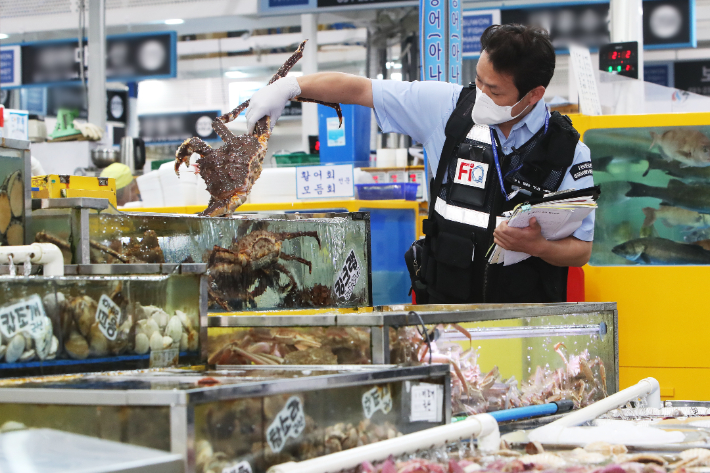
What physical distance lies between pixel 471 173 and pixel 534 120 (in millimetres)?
309

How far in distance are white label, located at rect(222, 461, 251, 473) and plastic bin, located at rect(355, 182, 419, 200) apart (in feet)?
14.9

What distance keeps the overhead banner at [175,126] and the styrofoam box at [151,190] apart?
8532 mm

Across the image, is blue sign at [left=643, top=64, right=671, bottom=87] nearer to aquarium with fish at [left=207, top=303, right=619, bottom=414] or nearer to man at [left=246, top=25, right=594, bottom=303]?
man at [left=246, top=25, right=594, bottom=303]

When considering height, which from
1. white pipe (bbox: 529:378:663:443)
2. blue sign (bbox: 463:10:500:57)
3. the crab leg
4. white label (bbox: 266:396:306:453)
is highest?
blue sign (bbox: 463:10:500:57)

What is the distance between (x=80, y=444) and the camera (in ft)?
3.68

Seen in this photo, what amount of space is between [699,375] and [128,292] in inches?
126

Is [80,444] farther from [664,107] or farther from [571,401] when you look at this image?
[664,107]

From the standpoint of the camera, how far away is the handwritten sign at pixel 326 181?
5.72 m

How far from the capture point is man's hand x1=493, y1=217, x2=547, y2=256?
2.44 m

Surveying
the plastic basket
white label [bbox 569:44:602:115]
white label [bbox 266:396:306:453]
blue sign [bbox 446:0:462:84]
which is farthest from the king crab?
the plastic basket

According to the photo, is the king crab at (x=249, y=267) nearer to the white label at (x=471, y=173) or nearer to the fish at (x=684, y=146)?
the white label at (x=471, y=173)

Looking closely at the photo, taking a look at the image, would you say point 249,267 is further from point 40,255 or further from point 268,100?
point 40,255

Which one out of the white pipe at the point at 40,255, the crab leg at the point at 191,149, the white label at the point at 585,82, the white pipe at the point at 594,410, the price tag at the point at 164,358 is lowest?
the white pipe at the point at 594,410

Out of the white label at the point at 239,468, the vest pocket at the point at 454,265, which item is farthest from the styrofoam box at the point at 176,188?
the white label at the point at 239,468
